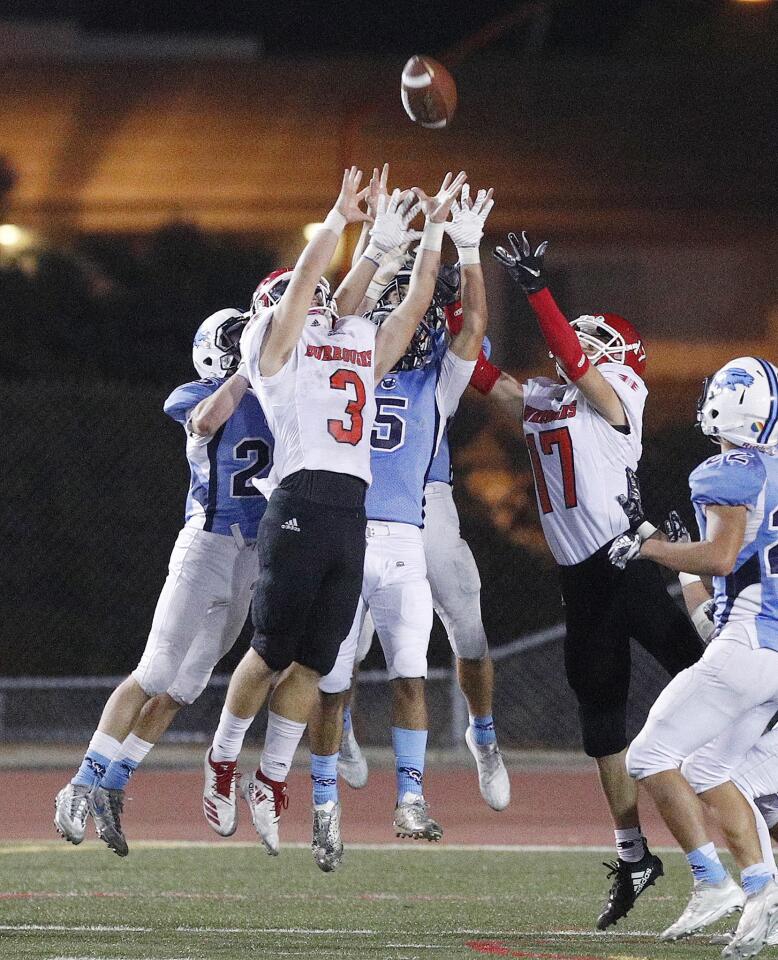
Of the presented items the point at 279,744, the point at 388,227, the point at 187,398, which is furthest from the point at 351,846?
the point at 388,227

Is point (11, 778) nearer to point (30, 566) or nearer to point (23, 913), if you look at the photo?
point (30, 566)

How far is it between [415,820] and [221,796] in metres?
0.86

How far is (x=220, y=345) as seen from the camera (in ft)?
26.0

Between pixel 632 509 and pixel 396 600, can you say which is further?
pixel 396 600

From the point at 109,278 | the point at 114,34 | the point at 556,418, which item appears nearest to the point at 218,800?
the point at 556,418

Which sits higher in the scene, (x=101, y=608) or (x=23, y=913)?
(x=101, y=608)

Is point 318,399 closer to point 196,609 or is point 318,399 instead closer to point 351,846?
point 196,609

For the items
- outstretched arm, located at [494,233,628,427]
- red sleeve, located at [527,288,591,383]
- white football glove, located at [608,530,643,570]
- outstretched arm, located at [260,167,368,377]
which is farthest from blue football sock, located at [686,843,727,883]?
outstretched arm, located at [260,167,368,377]

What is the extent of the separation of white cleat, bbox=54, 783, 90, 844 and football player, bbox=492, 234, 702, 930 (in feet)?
7.34

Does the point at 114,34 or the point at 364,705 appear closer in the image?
the point at 364,705

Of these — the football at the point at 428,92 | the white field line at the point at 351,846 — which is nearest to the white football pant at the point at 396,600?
the football at the point at 428,92

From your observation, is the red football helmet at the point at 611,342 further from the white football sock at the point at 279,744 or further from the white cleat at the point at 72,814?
the white cleat at the point at 72,814

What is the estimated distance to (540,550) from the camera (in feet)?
50.5

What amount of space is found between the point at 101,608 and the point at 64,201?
10.1 m
